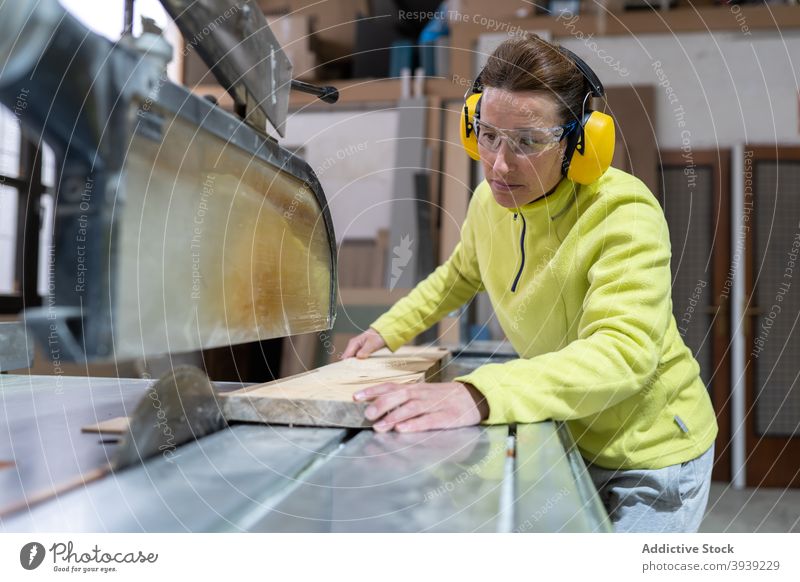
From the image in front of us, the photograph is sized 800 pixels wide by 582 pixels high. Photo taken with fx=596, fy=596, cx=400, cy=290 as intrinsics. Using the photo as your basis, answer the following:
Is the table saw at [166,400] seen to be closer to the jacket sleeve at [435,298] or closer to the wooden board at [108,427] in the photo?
the wooden board at [108,427]

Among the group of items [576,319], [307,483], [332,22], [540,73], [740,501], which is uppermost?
[332,22]

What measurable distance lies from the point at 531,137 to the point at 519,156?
40 millimetres

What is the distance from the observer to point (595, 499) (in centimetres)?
55

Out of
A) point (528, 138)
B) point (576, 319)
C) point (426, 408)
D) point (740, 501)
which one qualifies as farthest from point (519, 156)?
point (740, 501)

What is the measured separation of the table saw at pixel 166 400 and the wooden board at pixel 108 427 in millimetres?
13

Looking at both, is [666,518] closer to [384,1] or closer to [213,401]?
[213,401]


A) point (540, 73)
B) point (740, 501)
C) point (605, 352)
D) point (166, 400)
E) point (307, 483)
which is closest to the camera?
point (307, 483)

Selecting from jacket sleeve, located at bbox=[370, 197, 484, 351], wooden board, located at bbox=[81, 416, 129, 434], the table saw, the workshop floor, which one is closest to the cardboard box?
jacket sleeve, located at bbox=[370, 197, 484, 351]

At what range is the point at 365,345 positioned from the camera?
1.32 m

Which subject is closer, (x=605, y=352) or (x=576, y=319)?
(x=605, y=352)

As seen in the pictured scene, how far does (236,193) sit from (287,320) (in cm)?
35

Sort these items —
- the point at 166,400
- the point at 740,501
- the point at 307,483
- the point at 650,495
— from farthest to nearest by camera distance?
1. the point at 740,501
2. the point at 650,495
3. the point at 166,400
4. the point at 307,483

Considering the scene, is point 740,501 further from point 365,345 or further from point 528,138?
point 528,138
